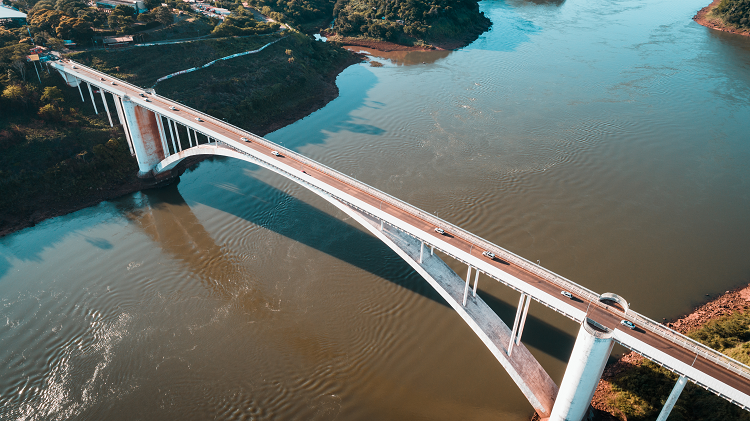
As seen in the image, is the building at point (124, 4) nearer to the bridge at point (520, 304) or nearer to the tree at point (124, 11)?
the tree at point (124, 11)

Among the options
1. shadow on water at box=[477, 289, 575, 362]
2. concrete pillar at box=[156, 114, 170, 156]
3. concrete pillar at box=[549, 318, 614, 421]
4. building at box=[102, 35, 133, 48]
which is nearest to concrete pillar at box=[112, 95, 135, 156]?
concrete pillar at box=[156, 114, 170, 156]

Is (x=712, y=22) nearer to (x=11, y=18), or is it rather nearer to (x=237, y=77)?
(x=237, y=77)

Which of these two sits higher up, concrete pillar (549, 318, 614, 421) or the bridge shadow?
concrete pillar (549, 318, 614, 421)

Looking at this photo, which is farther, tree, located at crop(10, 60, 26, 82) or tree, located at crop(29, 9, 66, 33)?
tree, located at crop(29, 9, 66, 33)

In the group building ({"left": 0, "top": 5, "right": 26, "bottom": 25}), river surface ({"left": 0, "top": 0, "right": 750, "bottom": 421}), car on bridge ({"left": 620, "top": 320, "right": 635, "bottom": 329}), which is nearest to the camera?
car on bridge ({"left": 620, "top": 320, "right": 635, "bottom": 329})

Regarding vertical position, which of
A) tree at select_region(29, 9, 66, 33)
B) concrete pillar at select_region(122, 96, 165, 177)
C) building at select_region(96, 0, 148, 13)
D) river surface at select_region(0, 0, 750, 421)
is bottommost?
river surface at select_region(0, 0, 750, 421)

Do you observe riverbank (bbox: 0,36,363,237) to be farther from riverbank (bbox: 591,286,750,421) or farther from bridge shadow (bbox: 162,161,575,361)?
riverbank (bbox: 591,286,750,421)

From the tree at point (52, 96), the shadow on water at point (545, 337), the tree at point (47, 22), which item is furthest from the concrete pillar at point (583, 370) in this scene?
the tree at point (47, 22)
